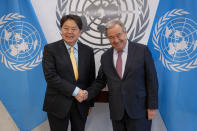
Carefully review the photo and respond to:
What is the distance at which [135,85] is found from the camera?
1.55 meters

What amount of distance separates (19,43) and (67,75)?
883 mm

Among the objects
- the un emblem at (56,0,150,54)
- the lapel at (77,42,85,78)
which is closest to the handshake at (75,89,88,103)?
the lapel at (77,42,85,78)

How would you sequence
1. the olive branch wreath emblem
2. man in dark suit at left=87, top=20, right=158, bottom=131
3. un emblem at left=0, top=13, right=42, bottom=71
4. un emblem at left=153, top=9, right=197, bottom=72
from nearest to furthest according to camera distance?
man in dark suit at left=87, top=20, right=158, bottom=131
un emblem at left=153, top=9, right=197, bottom=72
the olive branch wreath emblem
un emblem at left=0, top=13, right=42, bottom=71

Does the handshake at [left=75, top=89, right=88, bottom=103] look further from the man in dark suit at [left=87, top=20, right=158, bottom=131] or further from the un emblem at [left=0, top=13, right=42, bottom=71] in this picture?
the un emblem at [left=0, top=13, right=42, bottom=71]

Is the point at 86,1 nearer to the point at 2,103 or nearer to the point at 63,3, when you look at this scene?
the point at 63,3

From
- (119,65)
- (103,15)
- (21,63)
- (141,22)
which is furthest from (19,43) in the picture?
(141,22)

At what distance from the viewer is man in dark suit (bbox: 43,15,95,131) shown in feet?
5.49

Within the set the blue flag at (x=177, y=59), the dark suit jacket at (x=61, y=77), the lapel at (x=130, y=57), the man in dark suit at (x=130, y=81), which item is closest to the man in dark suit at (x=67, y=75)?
the dark suit jacket at (x=61, y=77)

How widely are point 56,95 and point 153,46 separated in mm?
1108

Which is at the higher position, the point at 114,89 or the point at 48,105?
the point at 114,89

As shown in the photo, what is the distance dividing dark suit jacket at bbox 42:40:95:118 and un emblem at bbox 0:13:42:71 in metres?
0.58

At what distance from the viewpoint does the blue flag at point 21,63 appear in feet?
7.24

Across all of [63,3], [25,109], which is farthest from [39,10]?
[25,109]

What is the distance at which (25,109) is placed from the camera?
2342mm
